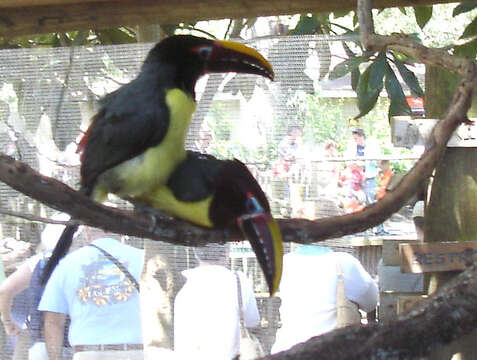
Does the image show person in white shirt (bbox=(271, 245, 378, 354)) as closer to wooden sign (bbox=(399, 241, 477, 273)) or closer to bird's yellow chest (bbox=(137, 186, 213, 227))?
wooden sign (bbox=(399, 241, 477, 273))

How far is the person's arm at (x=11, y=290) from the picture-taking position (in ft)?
6.00

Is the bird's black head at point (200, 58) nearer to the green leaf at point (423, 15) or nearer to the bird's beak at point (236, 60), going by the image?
the bird's beak at point (236, 60)

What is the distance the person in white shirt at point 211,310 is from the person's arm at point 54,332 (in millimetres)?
345

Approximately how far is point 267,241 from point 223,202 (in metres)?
0.15

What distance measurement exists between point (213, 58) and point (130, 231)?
462 mm

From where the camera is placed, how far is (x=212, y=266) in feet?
5.84

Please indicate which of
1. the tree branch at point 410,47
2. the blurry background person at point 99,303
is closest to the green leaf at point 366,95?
the tree branch at point 410,47

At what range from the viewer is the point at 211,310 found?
6.08ft

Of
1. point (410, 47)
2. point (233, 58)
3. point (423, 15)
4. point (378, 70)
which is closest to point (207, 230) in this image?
point (233, 58)

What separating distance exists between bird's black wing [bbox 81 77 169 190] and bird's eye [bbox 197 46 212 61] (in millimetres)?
106

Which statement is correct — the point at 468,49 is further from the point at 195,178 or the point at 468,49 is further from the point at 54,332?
the point at 54,332

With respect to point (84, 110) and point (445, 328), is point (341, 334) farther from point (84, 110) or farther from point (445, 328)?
point (84, 110)

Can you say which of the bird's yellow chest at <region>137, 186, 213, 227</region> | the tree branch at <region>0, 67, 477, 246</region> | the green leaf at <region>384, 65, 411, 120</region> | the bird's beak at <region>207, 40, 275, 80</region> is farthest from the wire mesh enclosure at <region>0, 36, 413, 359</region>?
the tree branch at <region>0, 67, 477, 246</region>

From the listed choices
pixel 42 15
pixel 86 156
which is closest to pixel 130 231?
pixel 86 156
